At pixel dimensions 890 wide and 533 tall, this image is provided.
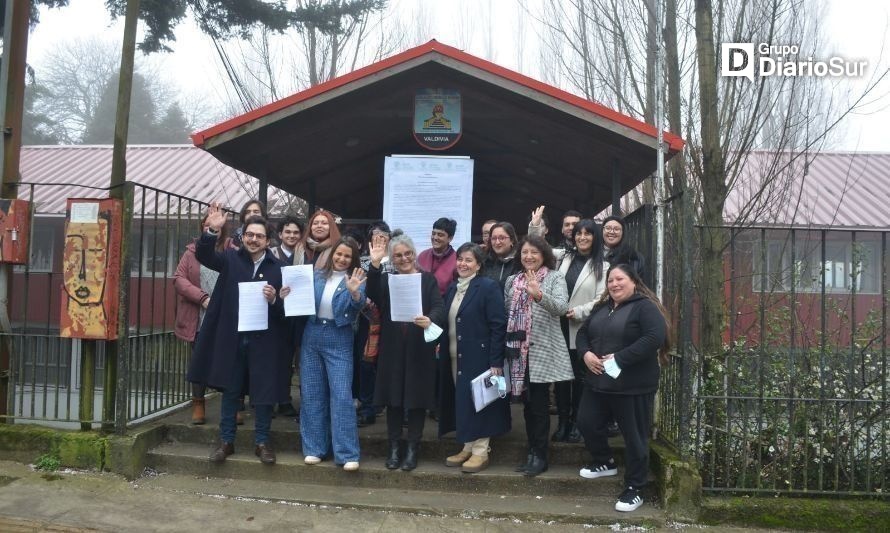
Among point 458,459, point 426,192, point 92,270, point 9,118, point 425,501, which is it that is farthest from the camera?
point 426,192

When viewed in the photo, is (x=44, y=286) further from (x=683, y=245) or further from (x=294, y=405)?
(x=683, y=245)

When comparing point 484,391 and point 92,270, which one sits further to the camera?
point 92,270

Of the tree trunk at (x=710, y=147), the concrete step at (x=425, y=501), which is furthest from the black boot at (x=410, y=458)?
the tree trunk at (x=710, y=147)

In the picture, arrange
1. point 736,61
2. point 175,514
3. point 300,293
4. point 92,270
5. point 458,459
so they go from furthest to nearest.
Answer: point 736,61, point 92,270, point 458,459, point 300,293, point 175,514

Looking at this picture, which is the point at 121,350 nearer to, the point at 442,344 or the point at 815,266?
the point at 442,344

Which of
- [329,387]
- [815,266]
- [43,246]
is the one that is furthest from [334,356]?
[43,246]

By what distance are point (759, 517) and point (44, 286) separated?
16713 millimetres

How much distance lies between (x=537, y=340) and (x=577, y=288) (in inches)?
24.2

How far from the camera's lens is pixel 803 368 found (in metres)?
5.39

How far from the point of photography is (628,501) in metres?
4.93

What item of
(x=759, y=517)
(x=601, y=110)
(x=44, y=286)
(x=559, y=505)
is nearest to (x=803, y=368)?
(x=759, y=517)

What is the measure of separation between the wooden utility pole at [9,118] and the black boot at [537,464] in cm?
466

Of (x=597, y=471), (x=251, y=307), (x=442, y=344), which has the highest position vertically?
(x=251, y=307)

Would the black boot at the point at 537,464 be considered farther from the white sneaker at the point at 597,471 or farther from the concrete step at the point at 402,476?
the white sneaker at the point at 597,471
